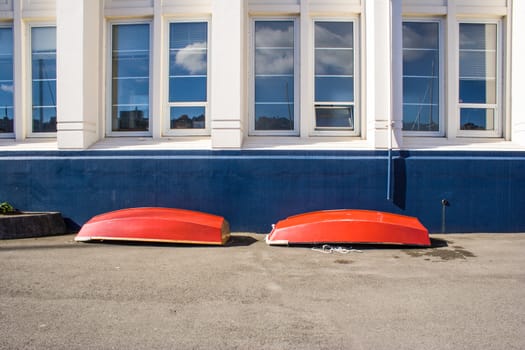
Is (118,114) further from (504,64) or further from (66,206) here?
(504,64)

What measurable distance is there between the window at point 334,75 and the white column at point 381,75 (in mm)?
695

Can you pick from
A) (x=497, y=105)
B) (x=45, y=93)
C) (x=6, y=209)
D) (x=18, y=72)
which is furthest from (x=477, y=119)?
(x=18, y=72)

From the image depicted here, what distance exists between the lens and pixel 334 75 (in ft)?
30.7

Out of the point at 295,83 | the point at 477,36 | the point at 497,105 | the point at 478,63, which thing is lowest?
the point at 497,105

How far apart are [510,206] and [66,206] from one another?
880 cm

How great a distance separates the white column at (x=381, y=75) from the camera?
8.62 meters

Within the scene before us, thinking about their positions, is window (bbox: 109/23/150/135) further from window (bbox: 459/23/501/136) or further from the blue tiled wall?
window (bbox: 459/23/501/136)

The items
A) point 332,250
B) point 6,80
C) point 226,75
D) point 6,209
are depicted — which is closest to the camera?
point 332,250

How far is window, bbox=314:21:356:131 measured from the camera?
9320 millimetres

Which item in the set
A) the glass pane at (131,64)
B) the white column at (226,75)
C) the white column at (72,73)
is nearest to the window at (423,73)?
the white column at (226,75)

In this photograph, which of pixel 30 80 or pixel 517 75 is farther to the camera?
pixel 30 80

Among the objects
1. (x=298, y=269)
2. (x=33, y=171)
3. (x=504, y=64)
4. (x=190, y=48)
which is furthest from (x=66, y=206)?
(x=504, y=64)

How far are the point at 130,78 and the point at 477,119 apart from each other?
24.8ft

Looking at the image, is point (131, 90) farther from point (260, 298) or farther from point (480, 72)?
point (480, 72)
